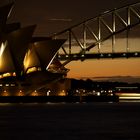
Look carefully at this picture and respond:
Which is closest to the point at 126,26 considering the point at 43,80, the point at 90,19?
the point at 90,19

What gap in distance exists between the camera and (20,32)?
275 feet

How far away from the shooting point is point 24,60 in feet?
302

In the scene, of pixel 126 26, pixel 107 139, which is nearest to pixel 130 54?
pixel 126 26

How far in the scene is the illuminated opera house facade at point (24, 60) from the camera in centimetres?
8406

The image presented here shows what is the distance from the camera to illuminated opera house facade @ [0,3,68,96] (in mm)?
84062

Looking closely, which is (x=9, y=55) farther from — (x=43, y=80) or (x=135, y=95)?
(x=135, y=95)

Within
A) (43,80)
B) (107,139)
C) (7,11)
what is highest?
(7,11)

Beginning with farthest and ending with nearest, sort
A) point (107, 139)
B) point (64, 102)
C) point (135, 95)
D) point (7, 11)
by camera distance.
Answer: point (135, 95), point (64, 102), point (7, 11), point (107, 139)

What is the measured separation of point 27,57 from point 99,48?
81.2 ft

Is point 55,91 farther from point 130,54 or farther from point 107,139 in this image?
point 107,139

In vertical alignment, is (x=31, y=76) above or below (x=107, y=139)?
above

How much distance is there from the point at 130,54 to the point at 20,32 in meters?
30.5

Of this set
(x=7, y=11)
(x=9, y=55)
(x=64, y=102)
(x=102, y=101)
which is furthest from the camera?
(x=102, y=101)

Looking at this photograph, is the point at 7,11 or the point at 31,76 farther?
the point at 31,76
